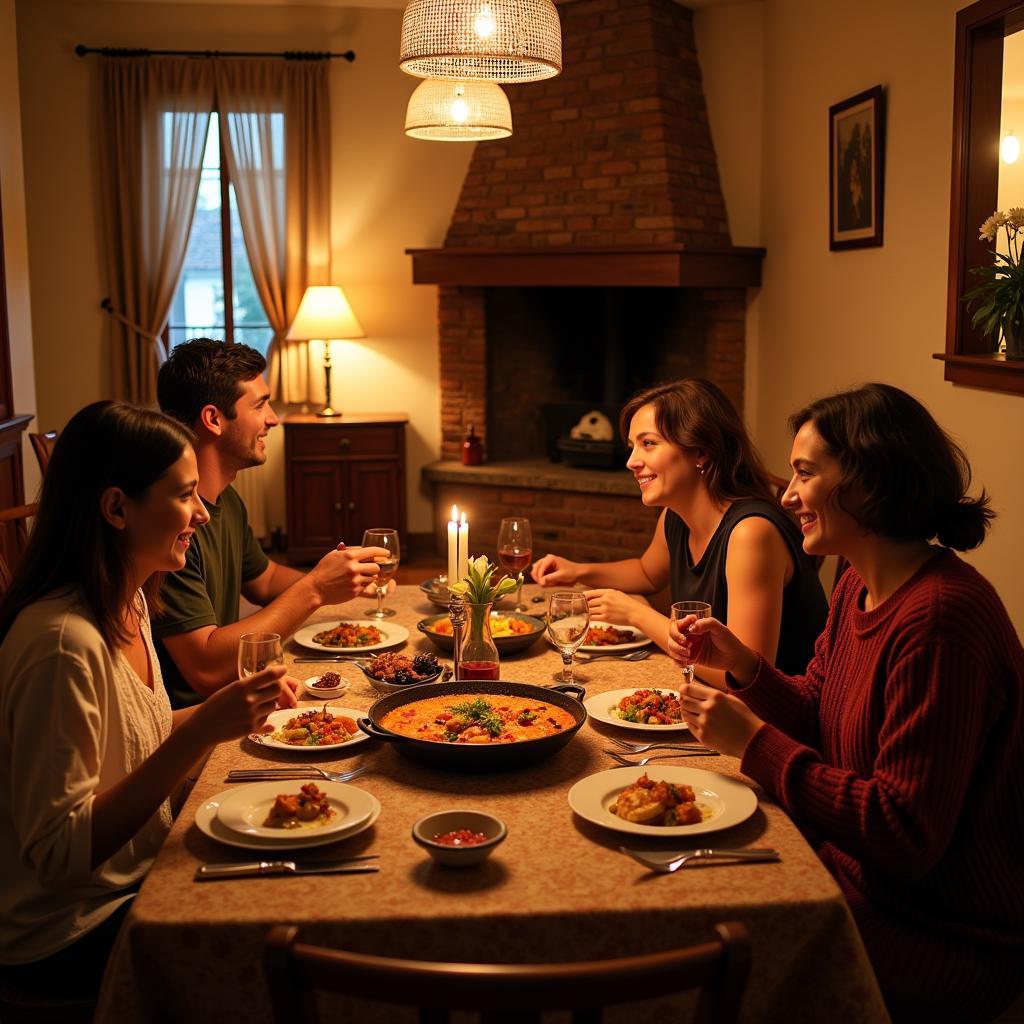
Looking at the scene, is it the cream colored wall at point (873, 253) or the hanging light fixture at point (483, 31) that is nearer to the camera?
the hanging light fixture at point (483, 31)

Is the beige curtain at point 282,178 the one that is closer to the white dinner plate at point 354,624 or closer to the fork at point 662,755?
the white dinner plate at point 354,624

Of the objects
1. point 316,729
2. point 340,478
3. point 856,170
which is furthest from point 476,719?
point 340,478

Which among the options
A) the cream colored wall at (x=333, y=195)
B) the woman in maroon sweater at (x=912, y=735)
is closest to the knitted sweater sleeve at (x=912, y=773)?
the woman in maroon sweater at (x=912, y=735)

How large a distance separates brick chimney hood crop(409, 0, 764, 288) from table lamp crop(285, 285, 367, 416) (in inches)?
19.0

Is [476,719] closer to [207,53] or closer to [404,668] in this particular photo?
[404,668]

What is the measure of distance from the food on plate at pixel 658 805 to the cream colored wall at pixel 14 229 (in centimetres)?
416

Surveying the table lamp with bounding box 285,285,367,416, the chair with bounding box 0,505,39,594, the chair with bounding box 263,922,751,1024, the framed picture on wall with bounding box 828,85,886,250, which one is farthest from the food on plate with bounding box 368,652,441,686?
the table lamp with bounding box 285,285,367,416

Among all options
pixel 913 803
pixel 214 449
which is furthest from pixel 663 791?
pixel 214 449

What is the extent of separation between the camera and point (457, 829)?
55.9 inches

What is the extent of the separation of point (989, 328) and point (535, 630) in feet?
5.70

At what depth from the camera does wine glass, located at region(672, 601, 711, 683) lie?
5.67 ft

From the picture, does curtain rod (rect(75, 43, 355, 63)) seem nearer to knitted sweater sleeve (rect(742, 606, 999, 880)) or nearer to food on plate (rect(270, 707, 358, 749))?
food on plate (rect(270, 707, 358, 749))

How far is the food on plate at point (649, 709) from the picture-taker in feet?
6.04

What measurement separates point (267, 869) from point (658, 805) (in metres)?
0.48
